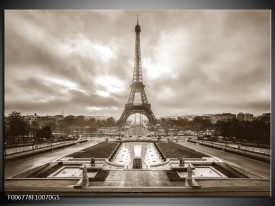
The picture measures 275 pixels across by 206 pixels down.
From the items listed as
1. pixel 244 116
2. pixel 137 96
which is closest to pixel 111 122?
pixel 137 96

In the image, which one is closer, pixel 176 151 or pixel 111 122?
pixel 176 151

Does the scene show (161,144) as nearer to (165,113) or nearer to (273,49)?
(165,113)

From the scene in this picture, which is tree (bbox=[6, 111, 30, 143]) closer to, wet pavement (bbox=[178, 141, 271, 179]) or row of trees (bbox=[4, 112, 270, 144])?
row of trees (bbox=[4, 112, 270, 144])

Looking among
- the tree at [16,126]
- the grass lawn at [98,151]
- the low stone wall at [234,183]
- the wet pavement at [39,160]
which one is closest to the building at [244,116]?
the low stone wall at [234,183]

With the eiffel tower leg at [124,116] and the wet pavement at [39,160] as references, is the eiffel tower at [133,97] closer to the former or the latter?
the eiffel tower leg at [124,116]

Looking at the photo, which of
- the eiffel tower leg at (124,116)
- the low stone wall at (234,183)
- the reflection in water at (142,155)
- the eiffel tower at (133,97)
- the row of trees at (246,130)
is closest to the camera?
the low stone wall at (234,183)

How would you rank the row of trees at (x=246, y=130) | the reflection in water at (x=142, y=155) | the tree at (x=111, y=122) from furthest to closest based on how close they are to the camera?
the tree at (x=111, y=122), the reflection in water at (x=142, y=155), the row of trees at (x=246, y=130)

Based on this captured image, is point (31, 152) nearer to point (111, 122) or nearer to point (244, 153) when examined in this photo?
point (111, 122)

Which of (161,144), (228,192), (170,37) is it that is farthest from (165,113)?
(228,192)
